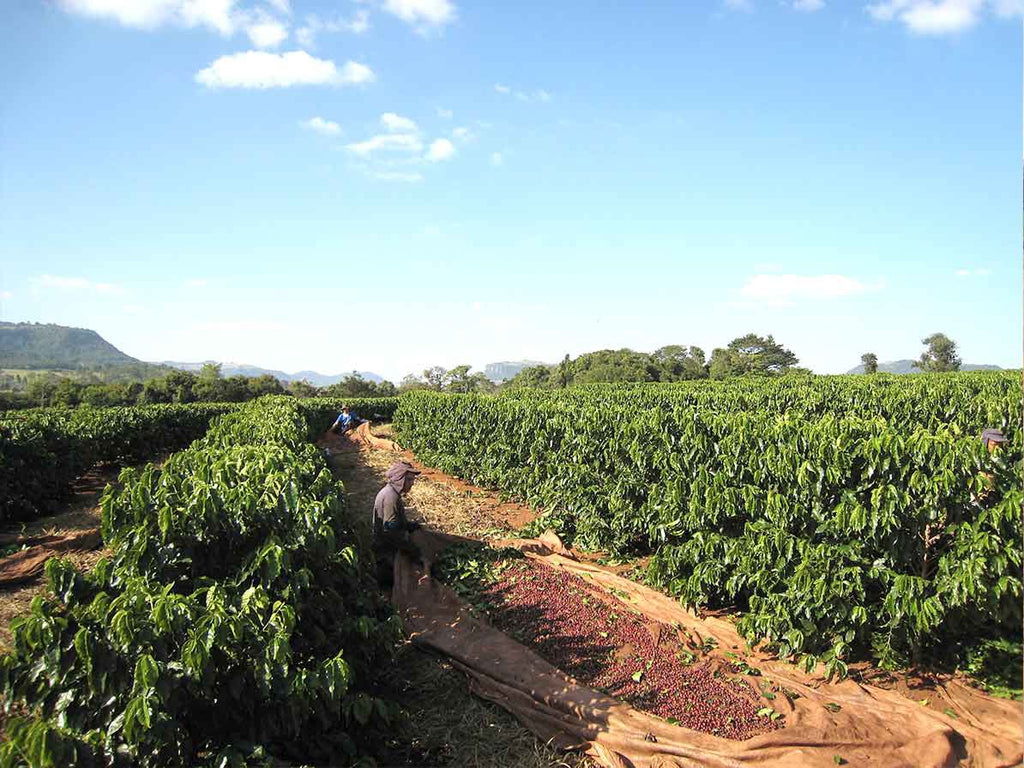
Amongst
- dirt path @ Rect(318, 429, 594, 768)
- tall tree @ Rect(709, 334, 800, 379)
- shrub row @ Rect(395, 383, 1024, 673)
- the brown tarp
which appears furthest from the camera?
tall tree @ Rect(709, 334, 800, 379)

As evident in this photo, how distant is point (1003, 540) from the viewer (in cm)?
462

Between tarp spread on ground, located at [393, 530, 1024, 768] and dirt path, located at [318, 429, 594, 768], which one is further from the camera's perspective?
dirt path, located at [318, 429, 594, 768]

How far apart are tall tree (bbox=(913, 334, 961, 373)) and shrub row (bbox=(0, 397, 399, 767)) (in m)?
104

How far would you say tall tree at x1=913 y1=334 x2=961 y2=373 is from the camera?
89.2 m

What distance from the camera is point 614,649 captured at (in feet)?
19.2

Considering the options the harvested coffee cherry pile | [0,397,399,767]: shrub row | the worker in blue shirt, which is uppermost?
[0,397,399,767]: shrub row

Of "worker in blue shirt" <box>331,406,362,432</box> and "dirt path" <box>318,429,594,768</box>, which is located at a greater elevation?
"worker in blue shirt" <box>331,406,362,432</box>

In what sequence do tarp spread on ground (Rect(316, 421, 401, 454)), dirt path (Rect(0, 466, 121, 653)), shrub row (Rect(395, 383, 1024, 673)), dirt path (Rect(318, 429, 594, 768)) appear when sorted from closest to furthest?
dirt path (Rect(318, 429, 594, 768)) → shrub row (Rect(395, 383, 1024, 673)) → dirt path (Rect(0, 466, 121, 653)) → tarp spread on ground (Rect(316, 421, 401, 454))

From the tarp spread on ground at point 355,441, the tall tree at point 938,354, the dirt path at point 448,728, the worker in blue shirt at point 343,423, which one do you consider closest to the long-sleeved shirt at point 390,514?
the dirt path at point 448,728

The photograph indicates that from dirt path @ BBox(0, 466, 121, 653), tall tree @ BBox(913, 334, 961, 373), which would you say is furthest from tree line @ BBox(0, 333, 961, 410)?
dirt path @ BBox(0, 466, 121, 653)

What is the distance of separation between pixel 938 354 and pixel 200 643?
11594 centimetres

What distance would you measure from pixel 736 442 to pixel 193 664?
5751mm

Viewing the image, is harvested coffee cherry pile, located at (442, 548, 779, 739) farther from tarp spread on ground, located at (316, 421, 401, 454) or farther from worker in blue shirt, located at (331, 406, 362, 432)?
worker in blue shirt, located at (331, 406, 362, 432)

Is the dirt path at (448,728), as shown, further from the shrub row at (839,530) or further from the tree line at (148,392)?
the tree line at (148,392)
